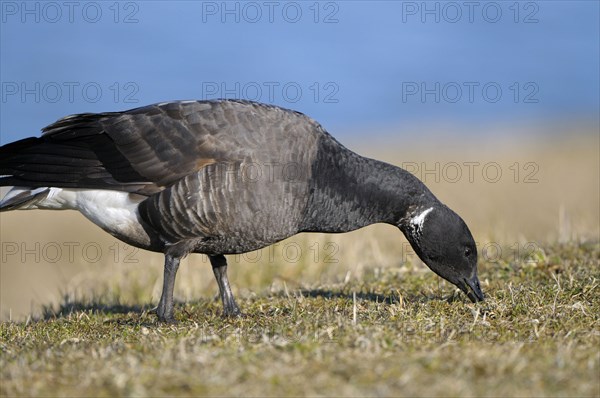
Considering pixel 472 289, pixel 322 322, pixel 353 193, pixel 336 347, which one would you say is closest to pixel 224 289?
pixel 353 193

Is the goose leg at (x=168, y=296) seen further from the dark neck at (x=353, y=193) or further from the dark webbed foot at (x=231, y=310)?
the dark neck at (x=353, y=193)

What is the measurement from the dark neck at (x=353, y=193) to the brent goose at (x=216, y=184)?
0.03 feet

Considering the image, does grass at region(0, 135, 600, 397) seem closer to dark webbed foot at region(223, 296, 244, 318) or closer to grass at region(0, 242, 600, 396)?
grass at region(0, 242, 600, 396)

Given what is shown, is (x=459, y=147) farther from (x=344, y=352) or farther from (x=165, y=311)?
(x=344, y=352)

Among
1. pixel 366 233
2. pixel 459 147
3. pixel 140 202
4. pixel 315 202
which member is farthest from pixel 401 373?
pixel 459 147

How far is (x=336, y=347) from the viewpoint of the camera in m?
4.84

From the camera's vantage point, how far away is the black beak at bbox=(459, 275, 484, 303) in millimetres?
7327

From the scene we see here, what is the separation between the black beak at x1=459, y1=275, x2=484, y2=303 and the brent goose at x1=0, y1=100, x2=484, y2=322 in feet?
0.04

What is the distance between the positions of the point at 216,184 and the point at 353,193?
1374mm

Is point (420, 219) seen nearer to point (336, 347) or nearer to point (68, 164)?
point (336, 347)

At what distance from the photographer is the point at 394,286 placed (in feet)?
28.1

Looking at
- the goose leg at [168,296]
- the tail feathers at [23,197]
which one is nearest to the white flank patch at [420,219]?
the goose leg at [168,296]

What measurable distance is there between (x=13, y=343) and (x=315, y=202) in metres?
2.95

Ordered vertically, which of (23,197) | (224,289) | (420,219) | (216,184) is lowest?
(224,289)
